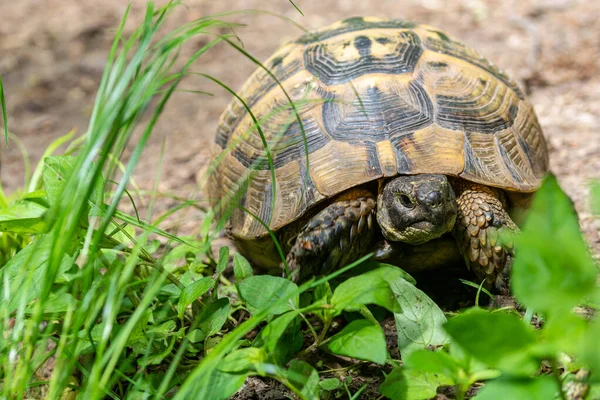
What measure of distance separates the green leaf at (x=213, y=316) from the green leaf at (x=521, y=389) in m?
0.92

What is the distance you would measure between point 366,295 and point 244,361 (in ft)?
1.17

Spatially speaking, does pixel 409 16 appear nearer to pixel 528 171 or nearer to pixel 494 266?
pixel 528 171

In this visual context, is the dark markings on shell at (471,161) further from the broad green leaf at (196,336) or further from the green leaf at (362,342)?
the broad green leaf at (196,336)

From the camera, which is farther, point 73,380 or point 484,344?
point 73,380

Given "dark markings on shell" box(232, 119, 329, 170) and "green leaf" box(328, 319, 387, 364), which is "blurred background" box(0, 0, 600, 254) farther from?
"green leaf" box(328, 319, 387, 364)

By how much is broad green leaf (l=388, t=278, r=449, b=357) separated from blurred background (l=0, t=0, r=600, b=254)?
4.73 feet

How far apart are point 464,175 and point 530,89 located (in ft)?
8.04

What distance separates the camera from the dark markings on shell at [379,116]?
226 cm

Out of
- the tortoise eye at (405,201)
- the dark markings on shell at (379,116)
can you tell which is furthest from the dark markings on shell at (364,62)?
the tortoise eye at (405,201)

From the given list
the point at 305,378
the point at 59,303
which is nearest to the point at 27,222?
the point at 59,303

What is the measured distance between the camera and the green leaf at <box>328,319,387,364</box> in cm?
153

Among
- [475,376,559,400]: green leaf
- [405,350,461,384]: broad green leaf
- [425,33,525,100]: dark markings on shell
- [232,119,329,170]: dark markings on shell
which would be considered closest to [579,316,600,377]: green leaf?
[475,376,559,400]: green leaf

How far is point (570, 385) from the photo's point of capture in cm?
151

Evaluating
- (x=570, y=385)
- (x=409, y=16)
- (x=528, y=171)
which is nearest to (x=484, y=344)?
(x=570, y=385)
